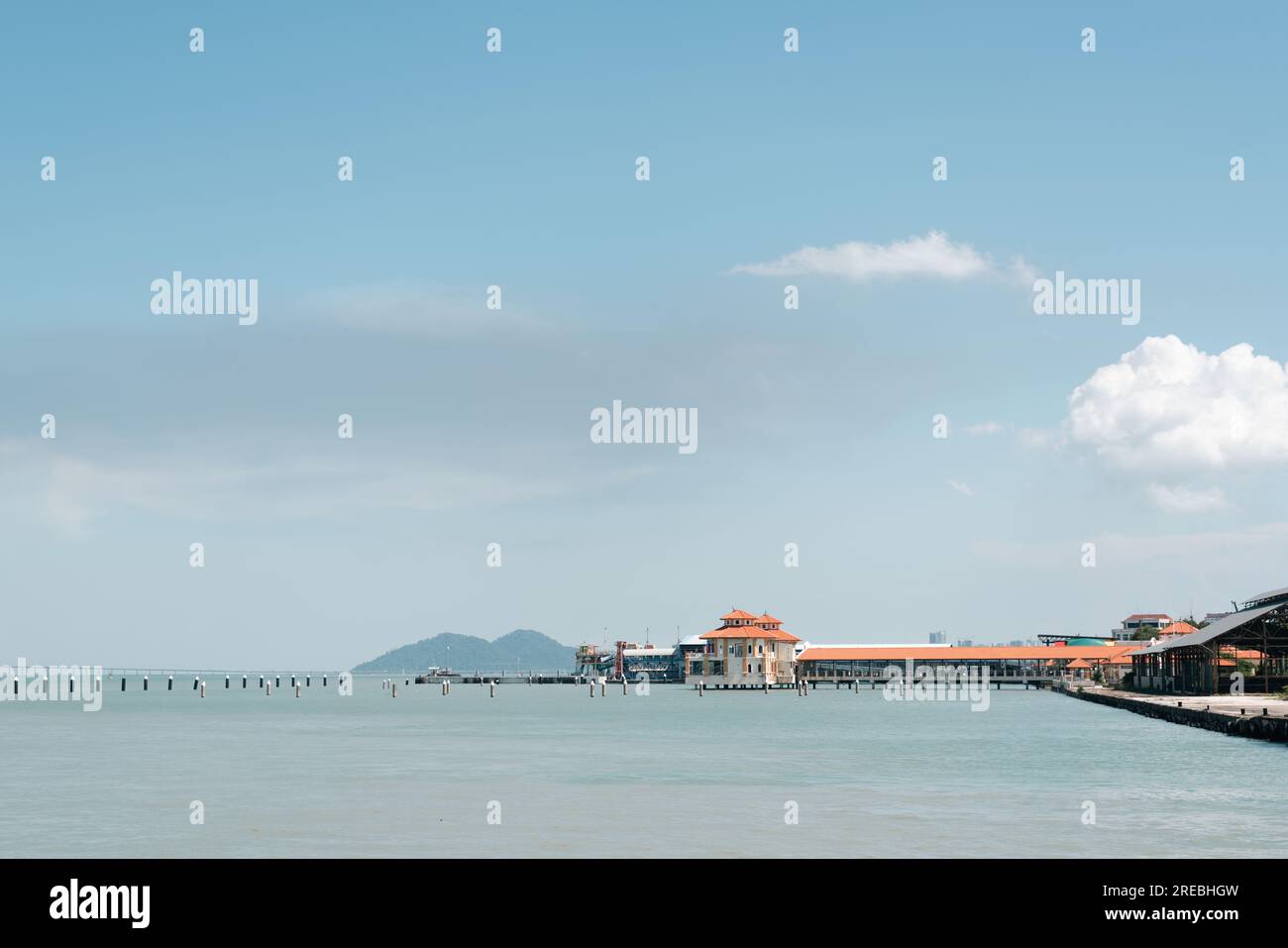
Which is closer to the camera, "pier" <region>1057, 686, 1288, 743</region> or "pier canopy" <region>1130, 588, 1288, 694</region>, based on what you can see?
"pier" <region>1057, 686, 1288, 743</region>

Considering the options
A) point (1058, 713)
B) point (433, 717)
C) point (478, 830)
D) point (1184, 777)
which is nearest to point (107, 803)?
point (478, 830)

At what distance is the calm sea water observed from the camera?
36156 millimetres

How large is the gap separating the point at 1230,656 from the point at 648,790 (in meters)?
85.9

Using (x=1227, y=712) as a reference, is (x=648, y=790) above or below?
above

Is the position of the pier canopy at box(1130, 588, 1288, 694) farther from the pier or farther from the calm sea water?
the calm sea water

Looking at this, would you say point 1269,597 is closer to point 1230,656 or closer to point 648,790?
point 1230,656

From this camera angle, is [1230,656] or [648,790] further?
[1230,656]

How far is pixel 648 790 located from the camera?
165ft

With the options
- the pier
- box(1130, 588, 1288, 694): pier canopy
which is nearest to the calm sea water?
the pier

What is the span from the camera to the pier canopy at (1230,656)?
314 feet

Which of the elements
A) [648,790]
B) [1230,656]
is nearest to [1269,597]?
[1230,656]

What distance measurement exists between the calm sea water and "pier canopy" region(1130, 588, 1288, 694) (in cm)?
1009
